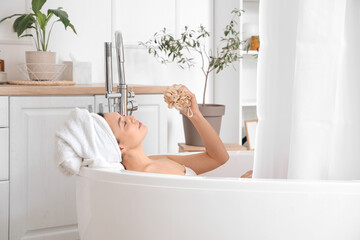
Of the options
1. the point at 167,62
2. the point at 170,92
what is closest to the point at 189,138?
the point at 167,62

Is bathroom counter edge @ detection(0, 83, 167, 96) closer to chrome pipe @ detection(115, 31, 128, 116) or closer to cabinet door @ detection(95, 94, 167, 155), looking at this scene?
cabinet door @ detection(95, 94, 167, 155)

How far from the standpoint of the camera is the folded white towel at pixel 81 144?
1581mm

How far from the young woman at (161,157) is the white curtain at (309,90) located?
0.42 meters

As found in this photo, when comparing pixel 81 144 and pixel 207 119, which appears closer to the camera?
pixel 81 144

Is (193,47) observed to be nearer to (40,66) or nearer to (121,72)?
(40,66)

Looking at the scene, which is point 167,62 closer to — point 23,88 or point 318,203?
point 23,88

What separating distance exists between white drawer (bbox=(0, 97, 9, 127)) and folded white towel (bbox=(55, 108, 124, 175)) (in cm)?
100

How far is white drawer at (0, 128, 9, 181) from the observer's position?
98.2 inches

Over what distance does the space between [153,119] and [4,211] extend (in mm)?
962


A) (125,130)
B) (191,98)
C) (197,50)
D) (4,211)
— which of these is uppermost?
(197,50)

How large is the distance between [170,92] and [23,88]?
1024mm

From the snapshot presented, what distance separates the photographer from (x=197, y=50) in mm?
3461

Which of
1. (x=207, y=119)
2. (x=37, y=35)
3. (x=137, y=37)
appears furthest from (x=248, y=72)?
(x=37, y=35)

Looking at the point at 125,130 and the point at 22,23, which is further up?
the point at 22,23
